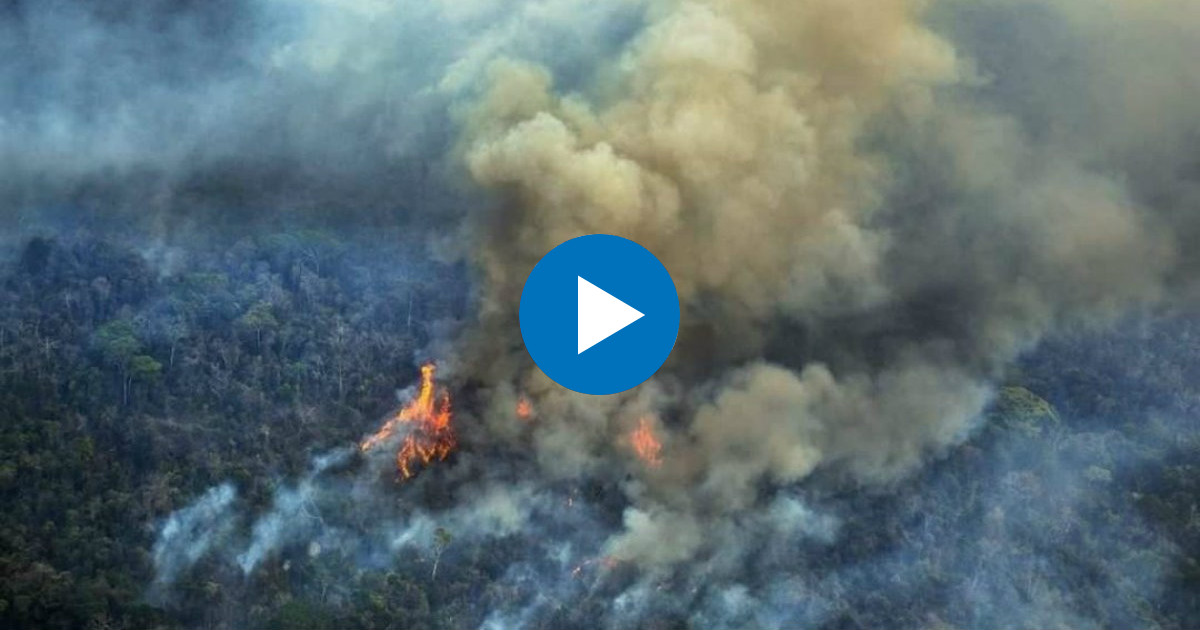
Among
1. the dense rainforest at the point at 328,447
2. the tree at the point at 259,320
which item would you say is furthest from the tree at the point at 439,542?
the tree at the point at 259,320

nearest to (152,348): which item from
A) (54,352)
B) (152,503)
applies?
(54,352)

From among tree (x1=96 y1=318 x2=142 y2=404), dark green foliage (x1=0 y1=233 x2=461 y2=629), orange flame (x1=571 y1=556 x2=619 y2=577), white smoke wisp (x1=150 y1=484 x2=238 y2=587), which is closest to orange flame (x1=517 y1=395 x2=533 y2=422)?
dark green foliage (x1=0 y1=233 x2=461 y2=629)

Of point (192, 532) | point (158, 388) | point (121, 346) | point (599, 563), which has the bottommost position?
point (158, 388)

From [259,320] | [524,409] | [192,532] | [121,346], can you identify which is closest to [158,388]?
[121,346]

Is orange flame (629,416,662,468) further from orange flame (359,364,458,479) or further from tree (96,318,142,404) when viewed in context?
tree (96,318,142,404)

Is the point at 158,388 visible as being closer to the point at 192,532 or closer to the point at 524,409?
the point at 192,532

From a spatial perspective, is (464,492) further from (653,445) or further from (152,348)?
(152,348)
